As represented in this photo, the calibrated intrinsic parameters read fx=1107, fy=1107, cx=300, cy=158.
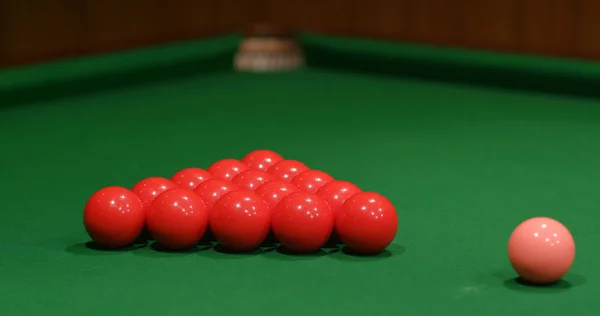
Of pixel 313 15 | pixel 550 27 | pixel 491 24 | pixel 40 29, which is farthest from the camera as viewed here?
pixel 313 15

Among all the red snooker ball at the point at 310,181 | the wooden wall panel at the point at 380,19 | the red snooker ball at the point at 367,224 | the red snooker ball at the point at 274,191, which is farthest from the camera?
the wooden wall panel at the point at 380,19

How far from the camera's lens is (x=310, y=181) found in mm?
3752

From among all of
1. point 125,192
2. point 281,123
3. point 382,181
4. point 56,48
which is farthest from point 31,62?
point 125,192

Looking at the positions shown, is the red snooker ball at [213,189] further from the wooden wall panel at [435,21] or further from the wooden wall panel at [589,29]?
the wooden wall panel at [435,21]

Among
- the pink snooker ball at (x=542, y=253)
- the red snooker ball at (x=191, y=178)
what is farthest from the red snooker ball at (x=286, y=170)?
the pink snooker ball at (x=542, y=253)

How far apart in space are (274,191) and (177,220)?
357 millimetres

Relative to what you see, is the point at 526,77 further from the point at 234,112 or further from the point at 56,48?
the point at 56,48

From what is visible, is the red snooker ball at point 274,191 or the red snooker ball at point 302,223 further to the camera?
the red snooker ball at point 274,191

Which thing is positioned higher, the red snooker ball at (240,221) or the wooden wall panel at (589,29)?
the wooden wall panel at (589,29)

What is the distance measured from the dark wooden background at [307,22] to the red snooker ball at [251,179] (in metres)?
4.07

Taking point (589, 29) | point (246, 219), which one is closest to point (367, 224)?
point (246, 219)

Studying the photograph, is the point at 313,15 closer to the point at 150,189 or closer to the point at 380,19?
the point at 380,19

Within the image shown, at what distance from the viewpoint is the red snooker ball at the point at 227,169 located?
12.9 feet

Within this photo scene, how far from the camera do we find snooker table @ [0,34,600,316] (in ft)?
9.68
